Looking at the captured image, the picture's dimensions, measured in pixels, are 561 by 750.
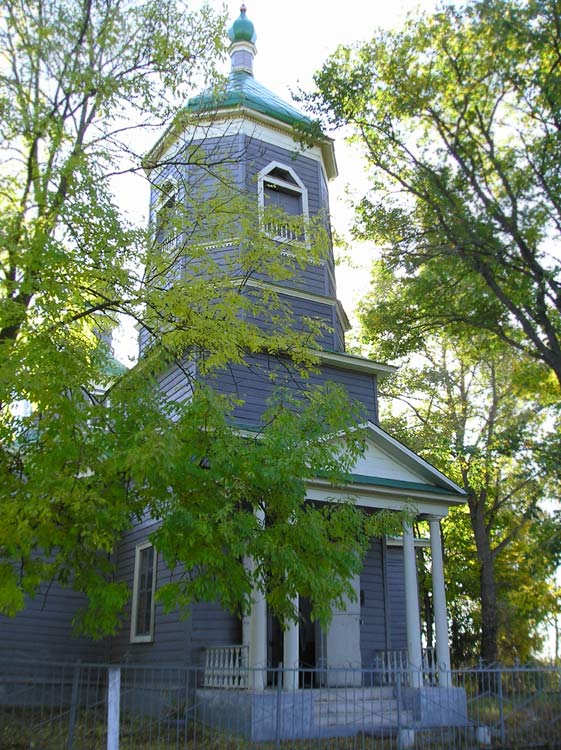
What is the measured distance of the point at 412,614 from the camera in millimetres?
12641

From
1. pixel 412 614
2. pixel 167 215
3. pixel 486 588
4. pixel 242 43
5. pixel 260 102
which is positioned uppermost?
pixel 242 43

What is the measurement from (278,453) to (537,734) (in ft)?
22.4

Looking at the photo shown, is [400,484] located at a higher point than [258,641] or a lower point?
higher

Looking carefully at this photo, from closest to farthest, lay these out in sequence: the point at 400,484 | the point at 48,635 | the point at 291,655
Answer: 1. the point at 291,655
2. the point at 400,484
3. the point at 48,635

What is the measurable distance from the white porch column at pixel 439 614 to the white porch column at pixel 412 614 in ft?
1.36

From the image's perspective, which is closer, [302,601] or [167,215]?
[167,215]

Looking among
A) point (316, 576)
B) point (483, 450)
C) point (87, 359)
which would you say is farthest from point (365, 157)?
point (316, 576)

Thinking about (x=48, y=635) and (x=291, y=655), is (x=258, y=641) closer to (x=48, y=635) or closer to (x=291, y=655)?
(x=291, y=655)

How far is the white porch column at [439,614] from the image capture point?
1238 centimetres

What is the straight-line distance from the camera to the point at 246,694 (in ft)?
33.1

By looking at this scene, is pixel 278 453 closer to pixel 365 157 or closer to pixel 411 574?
pixel 411 574

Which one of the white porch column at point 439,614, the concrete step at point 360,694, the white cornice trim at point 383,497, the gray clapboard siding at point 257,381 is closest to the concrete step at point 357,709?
the concrete step at point 360,694

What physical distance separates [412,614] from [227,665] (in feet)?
11.5

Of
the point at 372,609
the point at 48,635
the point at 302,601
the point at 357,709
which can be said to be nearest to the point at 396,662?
the point at 372,609
